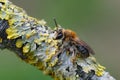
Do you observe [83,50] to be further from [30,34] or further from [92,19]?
[92,19]

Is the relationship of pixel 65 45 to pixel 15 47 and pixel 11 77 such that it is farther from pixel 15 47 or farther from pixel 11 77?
pixel 11 77

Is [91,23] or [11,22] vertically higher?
[91,23]

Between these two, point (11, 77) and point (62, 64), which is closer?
point (62, 64)

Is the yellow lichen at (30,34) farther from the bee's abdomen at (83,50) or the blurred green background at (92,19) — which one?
the blurred green background at (92,19)

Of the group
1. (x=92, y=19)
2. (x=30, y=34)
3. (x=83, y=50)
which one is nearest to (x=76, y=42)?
(x=83, y=50)

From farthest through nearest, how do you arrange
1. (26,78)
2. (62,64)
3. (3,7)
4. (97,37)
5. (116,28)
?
(116,28) → (97,37) → (26,78) → (3,7) → (62,64)

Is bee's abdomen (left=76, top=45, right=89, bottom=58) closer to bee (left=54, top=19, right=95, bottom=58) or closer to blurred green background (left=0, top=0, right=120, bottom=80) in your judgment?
bee (left=54, top=19, right=95, bottom=58)

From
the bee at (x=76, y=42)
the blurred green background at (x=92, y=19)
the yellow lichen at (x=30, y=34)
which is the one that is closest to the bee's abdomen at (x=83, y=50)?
the bee at (x=76, y=42)

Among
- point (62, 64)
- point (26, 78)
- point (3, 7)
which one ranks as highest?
point (26, 78)

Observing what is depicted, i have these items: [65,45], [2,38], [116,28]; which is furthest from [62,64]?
[116,28]
